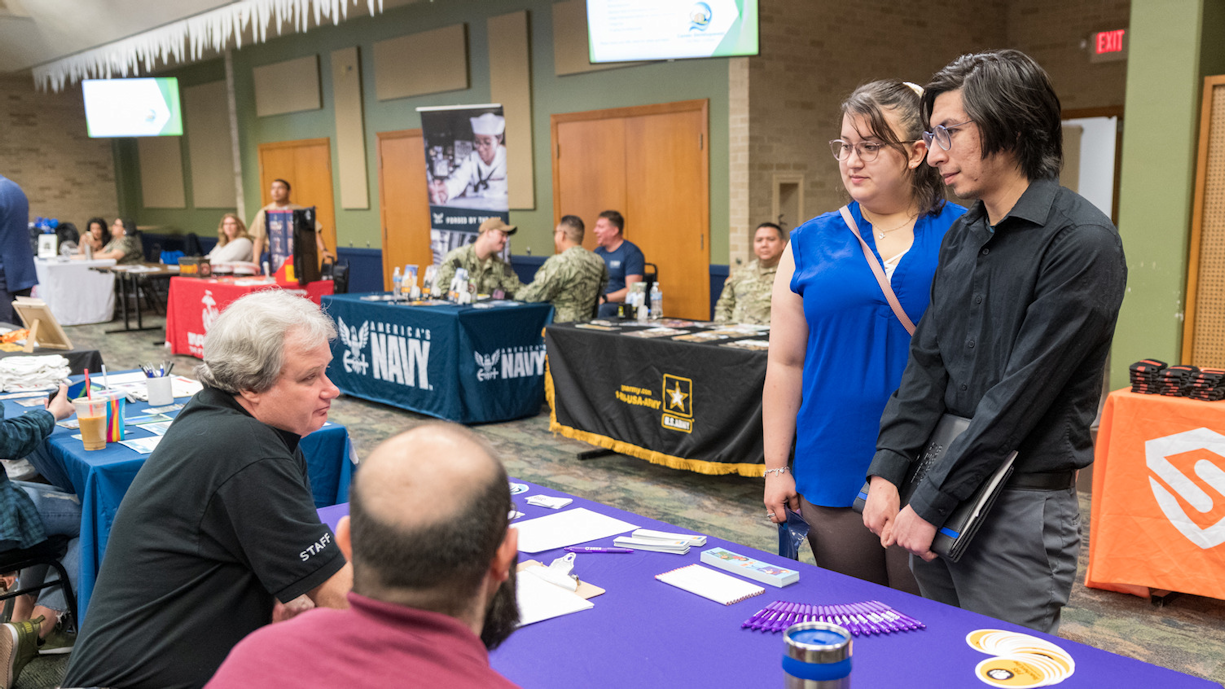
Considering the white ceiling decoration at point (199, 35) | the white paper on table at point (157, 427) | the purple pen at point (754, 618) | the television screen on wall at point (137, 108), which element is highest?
the white ceiling decoration at point (199, 35)

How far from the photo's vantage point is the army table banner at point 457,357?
18.5ft

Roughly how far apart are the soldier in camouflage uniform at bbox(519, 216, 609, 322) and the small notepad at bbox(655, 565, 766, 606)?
423 centimetres

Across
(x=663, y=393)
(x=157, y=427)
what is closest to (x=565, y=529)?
(x=157, y=427)

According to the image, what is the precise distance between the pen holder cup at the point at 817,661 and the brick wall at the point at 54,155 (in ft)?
56.5

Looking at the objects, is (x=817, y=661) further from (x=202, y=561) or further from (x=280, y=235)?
(x=280, y=235)

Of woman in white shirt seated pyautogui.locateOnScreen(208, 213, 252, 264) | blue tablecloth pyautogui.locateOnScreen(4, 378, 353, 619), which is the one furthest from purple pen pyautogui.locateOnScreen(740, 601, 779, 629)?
woman in white shirt seated pyautogui.locateOnScreen(208, 213, 252, 264)

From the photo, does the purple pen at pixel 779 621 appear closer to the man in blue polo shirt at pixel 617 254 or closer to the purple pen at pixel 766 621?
the purple pen at pixel 766 621

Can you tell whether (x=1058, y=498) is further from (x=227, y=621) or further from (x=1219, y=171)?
(x=1219, y=171)

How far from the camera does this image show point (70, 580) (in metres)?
2.84

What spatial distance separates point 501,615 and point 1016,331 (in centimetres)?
92

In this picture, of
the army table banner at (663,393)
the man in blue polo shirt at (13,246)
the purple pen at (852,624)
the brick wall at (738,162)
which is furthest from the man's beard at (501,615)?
the brick wall at (738,162)

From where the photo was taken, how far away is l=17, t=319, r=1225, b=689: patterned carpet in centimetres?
279

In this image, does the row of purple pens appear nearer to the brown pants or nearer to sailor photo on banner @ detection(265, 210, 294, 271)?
the brown pants

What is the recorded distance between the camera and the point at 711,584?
5.23 ft
